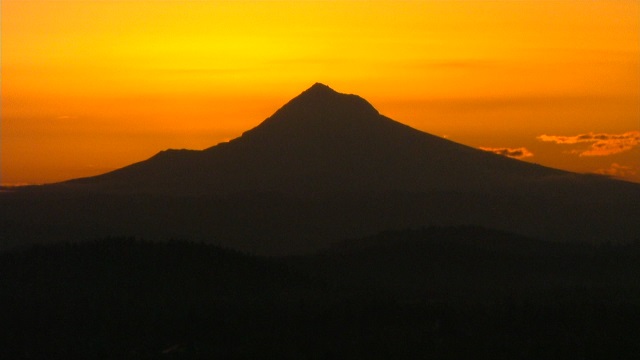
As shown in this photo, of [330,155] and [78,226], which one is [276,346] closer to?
[78,226]

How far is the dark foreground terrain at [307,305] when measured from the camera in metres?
36.2

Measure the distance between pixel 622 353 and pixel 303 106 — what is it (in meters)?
59.6

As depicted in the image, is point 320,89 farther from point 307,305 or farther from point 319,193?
point 307,305

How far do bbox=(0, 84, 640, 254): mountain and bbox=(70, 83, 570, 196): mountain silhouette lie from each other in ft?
0.30

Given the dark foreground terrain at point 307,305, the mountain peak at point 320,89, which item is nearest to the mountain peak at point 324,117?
the mountain peak at point 320,89

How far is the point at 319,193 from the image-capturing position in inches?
3447

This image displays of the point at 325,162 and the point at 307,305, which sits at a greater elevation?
the point at 325,162

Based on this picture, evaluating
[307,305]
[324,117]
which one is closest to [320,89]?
[324,117]

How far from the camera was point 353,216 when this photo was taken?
8425cm

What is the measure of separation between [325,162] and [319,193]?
15.3 ft

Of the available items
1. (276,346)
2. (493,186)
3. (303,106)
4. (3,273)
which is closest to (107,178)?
(303,106)

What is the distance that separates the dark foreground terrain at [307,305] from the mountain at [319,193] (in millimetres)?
20680

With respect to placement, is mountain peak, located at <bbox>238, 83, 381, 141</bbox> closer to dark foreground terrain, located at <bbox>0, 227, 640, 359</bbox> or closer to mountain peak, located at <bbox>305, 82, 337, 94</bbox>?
mountain peak, located at <bbox>305, 82, 337, 94</bbox>

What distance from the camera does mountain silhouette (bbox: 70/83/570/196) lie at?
290ft
